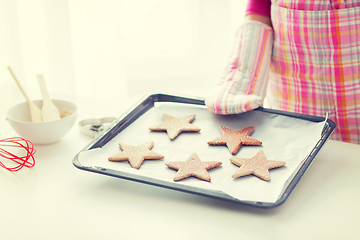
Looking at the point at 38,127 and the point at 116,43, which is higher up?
the point at 38,127

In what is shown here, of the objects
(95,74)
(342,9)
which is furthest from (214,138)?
(95,74)

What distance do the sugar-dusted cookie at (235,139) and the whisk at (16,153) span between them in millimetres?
393

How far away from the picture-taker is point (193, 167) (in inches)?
40.3

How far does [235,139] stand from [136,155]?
0.21 m

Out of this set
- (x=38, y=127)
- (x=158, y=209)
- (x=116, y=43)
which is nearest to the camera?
(x=158, y=209)

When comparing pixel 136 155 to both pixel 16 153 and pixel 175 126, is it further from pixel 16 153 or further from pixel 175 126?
pixel 16 153

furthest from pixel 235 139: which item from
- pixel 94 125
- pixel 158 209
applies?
pixel 94 125

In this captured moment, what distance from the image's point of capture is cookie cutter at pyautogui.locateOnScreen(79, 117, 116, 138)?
4.11 ft

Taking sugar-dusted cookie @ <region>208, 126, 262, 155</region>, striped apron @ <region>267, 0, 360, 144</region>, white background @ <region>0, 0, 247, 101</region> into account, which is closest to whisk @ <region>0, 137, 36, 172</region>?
sugar-dusted cookie @ <region>208, 126, 262, 155</region>

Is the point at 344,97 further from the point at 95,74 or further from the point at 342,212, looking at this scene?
the point at 95,74

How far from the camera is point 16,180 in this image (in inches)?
42.4

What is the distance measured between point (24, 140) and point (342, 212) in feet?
2.25

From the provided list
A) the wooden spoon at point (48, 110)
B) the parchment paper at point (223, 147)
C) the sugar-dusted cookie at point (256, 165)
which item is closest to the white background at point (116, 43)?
the wooden spoon at point (48, 110)

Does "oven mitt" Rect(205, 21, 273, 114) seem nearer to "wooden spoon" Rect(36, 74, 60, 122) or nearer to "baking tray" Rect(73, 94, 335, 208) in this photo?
"baking tray" Rect(73, 94, 335, 208)
